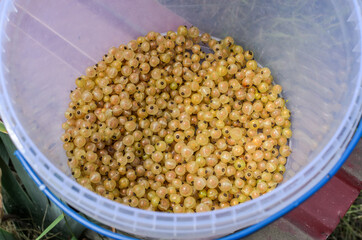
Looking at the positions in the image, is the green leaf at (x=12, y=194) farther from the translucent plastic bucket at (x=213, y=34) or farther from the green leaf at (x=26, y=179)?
the translucent plastic bucket at (x=213, y=34)

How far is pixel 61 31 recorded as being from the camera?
139cm

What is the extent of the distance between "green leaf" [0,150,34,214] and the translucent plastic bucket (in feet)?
0.68

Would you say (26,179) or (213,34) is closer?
(26,179)

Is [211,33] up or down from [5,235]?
up

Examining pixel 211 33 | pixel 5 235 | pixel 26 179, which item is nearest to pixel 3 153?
pixel 26 179

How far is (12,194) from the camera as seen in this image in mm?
1377

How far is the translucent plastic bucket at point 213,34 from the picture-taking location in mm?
956

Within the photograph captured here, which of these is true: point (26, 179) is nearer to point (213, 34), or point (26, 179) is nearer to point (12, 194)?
point (12, 194)

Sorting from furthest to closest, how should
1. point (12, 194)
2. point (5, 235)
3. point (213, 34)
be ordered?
point (213, 34), point (12, 194), point (5, 235)

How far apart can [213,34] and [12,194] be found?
98cm

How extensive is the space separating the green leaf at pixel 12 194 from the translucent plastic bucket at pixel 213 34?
21 centimetres

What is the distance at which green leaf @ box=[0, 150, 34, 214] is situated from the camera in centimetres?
135

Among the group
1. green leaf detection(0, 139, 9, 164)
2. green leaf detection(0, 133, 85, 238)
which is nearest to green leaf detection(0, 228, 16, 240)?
green leaf detection(0, 133, 85, 238)

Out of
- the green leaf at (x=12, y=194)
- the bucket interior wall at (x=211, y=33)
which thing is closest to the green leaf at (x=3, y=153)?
the green leaf at (x=12, y=194)
